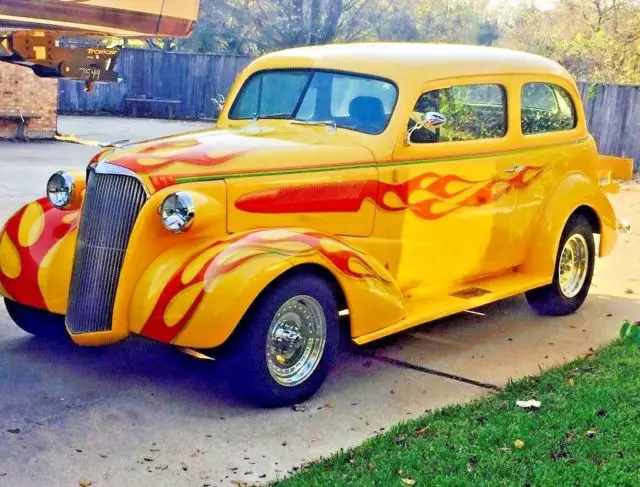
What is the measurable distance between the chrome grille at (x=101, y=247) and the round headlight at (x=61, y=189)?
54 centimetres

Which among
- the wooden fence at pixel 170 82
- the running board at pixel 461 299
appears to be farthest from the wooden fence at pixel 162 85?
the running board at pixel 461 299

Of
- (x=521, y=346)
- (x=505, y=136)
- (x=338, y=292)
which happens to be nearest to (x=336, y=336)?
(x=338, y=292)

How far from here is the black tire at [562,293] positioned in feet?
23.4

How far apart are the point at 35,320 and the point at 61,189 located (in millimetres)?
890

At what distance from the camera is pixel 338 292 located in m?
5.38

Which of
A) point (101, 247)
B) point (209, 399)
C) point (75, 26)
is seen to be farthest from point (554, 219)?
point (75, 26)

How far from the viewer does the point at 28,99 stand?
18.5 meters

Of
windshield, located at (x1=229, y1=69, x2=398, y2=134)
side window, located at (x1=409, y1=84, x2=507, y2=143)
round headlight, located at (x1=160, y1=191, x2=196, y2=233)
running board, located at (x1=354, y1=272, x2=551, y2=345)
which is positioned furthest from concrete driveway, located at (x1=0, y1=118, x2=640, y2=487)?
windshield, located at (x1=229, y1=69, x2=398, y2=134)

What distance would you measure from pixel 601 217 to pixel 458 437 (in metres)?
3.44

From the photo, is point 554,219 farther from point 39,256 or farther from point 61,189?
point 39,256

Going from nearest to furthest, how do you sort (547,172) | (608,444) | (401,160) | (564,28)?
(608,444)
(401,160)
(547,172)
(564,28)

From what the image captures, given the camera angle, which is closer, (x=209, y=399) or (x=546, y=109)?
(x=209, y=399)

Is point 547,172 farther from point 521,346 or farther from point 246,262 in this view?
point 246,262

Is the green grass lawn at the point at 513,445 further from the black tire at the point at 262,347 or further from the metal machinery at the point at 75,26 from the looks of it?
the metal machinery at the point at 75,26
